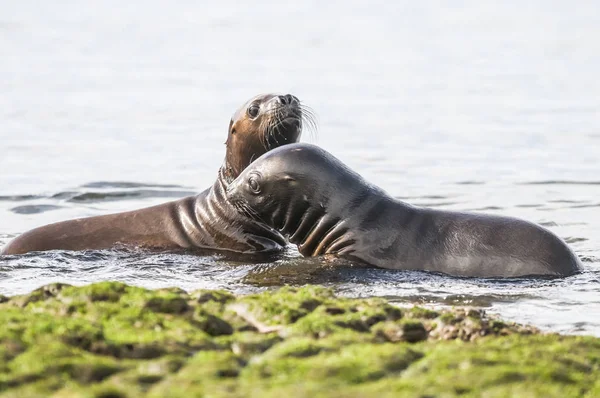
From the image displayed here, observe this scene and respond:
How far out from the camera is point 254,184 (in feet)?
34.9

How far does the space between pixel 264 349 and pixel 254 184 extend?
4.74 meters

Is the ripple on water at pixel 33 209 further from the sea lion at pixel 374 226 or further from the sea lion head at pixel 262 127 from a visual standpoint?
the sea lion at pixel 374 226

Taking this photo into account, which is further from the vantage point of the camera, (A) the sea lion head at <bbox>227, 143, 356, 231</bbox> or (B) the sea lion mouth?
(B) the sea lion mouth

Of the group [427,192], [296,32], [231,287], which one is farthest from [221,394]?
[296,32]

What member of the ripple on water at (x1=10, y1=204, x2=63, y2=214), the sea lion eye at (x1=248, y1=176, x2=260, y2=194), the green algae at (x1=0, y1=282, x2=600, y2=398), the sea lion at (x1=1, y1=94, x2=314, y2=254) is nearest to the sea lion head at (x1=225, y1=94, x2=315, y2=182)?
the sea lion at (x1=1, y1=94, x2=314, y2=254)

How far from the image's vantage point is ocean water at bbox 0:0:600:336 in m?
10.2

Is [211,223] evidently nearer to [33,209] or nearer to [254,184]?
[254,184]

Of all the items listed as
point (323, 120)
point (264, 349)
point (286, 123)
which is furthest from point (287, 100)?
point (323, 120)

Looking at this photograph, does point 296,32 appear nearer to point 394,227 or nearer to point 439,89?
point 439,89

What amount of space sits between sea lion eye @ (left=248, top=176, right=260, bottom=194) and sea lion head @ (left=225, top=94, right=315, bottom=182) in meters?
1.28

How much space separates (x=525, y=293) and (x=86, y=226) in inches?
196

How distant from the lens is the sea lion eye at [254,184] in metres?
10.6

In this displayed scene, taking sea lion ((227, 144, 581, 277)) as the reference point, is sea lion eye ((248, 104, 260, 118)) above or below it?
above

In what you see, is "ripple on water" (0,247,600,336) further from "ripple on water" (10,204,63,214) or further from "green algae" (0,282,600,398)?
"ripple on water" (10,204,63,214)
